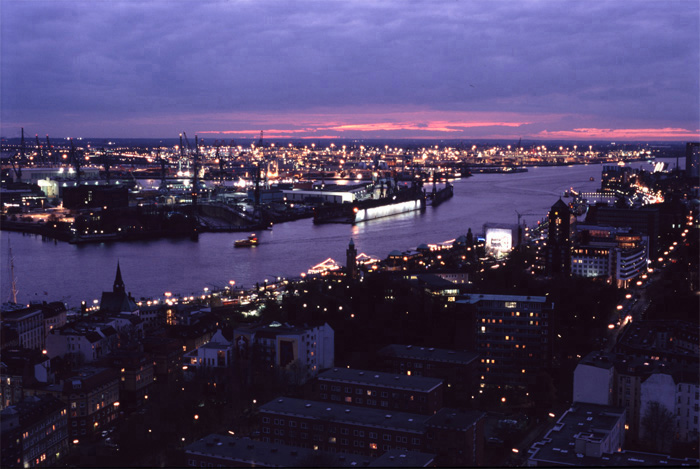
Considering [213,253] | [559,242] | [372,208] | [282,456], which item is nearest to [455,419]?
[282,456]

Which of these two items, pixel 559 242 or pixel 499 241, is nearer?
pixel 559 242

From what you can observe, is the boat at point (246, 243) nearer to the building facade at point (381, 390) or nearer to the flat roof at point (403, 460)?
the building facade at point (381, 390)

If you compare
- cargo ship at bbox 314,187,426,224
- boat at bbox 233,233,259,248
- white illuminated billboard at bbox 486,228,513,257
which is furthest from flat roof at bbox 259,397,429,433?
cargo ship at bbox 314,187,426,224

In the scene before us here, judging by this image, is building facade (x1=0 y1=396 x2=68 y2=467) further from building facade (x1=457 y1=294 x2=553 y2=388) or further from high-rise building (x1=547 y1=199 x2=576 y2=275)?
high-rise building (x1=547 y1=199 x2=576 y2=275)

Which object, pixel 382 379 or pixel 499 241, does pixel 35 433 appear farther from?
pixel 499 241

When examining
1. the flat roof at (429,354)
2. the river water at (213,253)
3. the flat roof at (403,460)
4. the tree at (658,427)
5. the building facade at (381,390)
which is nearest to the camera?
the flat roof at (403,460)

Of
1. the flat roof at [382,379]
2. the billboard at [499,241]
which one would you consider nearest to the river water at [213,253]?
the billboard at [499,241]
